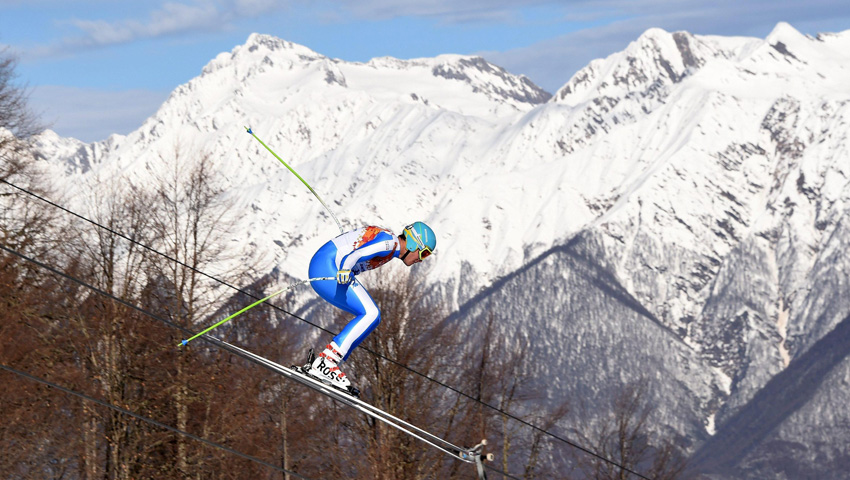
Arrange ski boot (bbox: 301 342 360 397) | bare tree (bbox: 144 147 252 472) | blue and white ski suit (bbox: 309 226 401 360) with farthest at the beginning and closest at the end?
bare tree (bbox: 144 147 252 472)
blue and white ski suit (bbox: 309 226 401 360)
ski boot (bbox: 301 342 360 397)

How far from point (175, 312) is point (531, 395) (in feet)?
140

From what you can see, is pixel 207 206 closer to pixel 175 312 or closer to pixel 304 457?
pixel 175 312

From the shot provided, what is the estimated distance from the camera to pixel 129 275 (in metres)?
36.5

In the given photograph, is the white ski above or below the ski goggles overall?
below

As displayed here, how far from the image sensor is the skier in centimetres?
1501

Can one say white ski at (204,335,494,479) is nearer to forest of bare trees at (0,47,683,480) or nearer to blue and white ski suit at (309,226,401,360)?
blue and white ski suit at (309,226,401,360)

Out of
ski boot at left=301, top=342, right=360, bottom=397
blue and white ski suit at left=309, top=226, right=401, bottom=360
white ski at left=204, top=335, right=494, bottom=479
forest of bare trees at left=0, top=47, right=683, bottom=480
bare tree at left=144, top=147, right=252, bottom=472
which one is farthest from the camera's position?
bare tree at left=144, top=147, right=252, bottom=472

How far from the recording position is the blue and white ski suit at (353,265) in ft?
49.3

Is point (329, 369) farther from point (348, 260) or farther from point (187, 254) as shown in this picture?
point (187, 254)

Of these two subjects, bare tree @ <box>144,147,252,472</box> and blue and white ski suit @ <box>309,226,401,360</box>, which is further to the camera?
bare tree @ <box>144,147,252,472</box>

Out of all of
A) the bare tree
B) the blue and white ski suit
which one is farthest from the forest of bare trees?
the blue and white ski suit

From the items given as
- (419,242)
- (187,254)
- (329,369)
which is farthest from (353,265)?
(187,254)

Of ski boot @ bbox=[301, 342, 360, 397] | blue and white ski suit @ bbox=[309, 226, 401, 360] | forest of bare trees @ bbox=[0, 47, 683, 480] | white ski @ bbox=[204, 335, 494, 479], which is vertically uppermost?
forest of bare trees @ bbox=[0, 47, 683, 480]

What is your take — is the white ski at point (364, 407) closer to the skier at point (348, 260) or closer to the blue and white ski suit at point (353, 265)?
the skier at point (348, 260)
